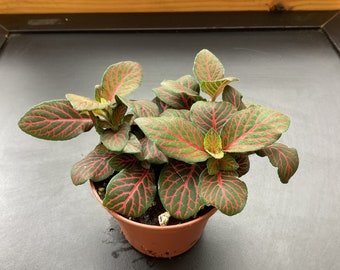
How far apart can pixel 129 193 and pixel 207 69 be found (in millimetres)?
337

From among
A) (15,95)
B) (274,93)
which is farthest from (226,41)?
(15,95)

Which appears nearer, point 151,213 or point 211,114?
point 211,114

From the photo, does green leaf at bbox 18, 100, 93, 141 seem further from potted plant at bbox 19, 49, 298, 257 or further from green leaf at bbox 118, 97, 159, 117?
green leaf at bbox 118, 97, 159, 117

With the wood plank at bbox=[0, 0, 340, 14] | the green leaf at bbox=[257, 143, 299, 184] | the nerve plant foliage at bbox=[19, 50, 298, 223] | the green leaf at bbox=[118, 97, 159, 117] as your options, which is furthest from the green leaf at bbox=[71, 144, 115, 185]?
the wood plank at bbox=[0, 0, 340, 14]

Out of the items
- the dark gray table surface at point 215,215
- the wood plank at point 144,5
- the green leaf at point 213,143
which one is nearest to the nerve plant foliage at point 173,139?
the green leaf at point 213,143

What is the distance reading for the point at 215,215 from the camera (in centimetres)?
115

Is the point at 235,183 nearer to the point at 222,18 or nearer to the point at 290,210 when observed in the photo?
the point at 290,210

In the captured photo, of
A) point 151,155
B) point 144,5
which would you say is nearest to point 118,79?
point 151,155

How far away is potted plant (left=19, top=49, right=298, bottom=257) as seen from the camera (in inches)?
27.5

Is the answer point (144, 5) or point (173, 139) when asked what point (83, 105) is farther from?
point (144, 5)

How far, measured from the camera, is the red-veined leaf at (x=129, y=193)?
2.43ft

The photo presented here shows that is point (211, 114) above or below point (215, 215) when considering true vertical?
above

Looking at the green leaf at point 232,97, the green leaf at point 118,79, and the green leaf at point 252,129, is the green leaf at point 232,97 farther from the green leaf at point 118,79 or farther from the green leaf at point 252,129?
the green leaf at point 118,79

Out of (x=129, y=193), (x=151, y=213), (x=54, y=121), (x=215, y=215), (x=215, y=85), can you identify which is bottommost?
(x=215, y=215)
